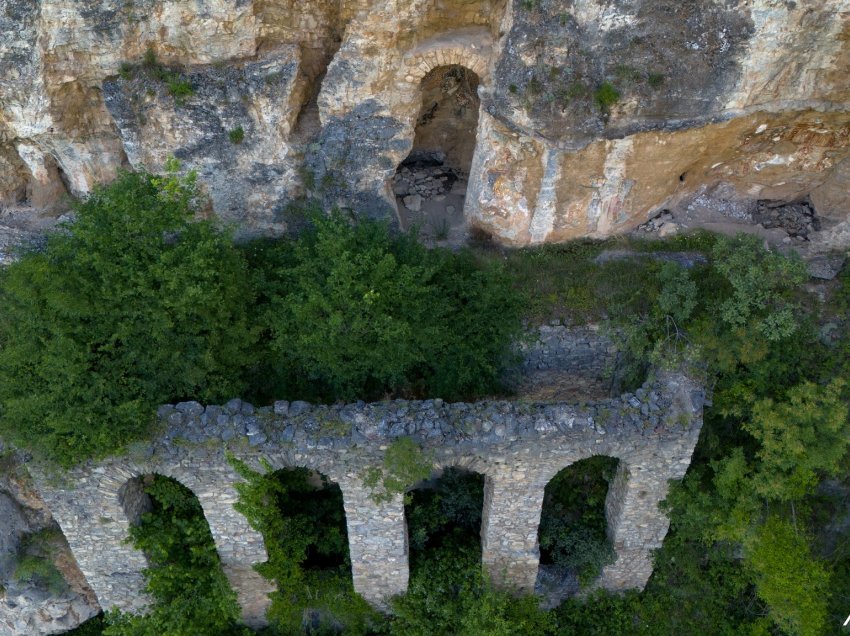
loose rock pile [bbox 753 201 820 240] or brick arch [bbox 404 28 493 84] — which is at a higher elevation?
brick arch [bbox 404 28 493 84]

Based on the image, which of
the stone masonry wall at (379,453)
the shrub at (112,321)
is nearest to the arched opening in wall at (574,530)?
the stone masonry wall at (379,453)

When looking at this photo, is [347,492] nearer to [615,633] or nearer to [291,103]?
[615,633]

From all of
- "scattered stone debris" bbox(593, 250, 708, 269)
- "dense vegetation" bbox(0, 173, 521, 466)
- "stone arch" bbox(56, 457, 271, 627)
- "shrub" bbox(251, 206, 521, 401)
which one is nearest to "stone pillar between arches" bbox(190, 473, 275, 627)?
"stone arch" bbox(56, 457, 271, 627)

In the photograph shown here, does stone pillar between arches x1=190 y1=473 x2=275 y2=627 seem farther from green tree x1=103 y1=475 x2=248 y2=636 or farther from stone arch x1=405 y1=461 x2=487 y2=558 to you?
stone arch x1=405 y1=461 x2=487 y2=558

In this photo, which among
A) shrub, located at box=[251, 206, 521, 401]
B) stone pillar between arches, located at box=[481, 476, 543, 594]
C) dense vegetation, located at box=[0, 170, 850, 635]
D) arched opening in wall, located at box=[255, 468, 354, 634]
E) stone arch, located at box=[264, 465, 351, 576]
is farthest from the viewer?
stone arch, located at box=[264, 465, 351, 576]

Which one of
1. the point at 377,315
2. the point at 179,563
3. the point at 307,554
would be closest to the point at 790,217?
the point at 377,315

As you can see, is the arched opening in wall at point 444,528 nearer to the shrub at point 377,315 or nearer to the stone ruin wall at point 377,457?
the stone ruin wall at point 377,457

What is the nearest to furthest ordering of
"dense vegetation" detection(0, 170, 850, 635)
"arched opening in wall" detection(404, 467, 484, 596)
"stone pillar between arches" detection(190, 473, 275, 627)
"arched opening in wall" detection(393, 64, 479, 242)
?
"dense vegetation" detection(0, 170, 850, 635)
"stone pillar between arches" detection(190, 473, 275, 627)
"arched opening in wall" detection(404, 467, 484, 596)
"arched opening in wall" detection(393, 64, 479, 242)

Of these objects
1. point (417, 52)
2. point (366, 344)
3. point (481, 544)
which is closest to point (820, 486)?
point (481, 544)
